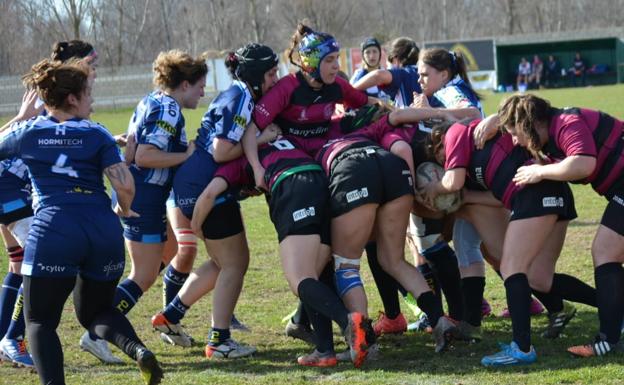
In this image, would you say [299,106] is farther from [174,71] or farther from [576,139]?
[576,139]

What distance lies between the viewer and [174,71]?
649 cm

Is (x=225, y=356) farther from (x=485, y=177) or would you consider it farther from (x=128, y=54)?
(x=128, y=54)

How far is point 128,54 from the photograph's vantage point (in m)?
60.2

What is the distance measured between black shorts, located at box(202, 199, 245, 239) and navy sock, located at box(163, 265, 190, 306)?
0.83 m

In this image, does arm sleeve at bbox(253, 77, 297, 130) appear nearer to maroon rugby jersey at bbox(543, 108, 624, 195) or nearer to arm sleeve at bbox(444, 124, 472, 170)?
arm sleeve at bbox(444, 124, 472, 170)

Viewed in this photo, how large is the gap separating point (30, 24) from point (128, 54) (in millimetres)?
9520

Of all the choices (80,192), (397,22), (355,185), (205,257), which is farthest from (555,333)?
(397,22)

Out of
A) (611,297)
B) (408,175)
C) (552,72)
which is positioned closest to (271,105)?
(408,175)

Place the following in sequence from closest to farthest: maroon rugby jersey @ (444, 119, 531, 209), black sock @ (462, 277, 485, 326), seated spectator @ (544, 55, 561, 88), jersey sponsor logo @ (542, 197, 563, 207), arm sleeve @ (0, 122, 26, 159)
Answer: arm sleeve @ (0, 122, 26, 159)
jersey sponsor logo @ (542, 197, 563, 207)
maroon rugby jersey @ (444, 119, 531, 209)
black sock @ (462, 277, 485, 326)
seated spectator @ (544, 55, 561, 88)

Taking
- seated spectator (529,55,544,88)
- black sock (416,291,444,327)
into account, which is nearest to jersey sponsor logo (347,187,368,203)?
black sock (416,291,444,327)

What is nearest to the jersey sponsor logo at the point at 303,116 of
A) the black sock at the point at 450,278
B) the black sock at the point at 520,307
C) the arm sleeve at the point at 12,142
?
the black sock at the point at 450,278

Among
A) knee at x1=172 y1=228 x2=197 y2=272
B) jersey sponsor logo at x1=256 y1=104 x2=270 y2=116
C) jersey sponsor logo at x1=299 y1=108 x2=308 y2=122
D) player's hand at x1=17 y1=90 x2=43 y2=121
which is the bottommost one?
knee at x1=172 y1=228 x2=197 y2=272

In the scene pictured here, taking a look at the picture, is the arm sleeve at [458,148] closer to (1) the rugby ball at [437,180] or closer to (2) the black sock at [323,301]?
(1) the rugby ball at [437,180]

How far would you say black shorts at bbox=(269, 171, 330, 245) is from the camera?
5695mm
